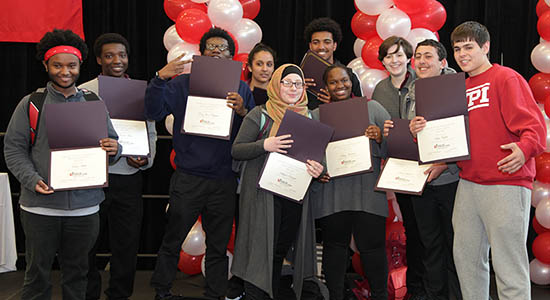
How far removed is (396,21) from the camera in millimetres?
3930

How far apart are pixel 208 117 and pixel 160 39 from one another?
86.3 inches

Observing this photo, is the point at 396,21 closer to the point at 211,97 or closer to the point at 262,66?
the point at 262,66

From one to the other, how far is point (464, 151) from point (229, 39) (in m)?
→ 1.70

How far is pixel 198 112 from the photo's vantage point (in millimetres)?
3193

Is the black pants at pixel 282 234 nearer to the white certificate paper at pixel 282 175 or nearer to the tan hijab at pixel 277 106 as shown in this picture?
the white certificate paper at pixel 282 175

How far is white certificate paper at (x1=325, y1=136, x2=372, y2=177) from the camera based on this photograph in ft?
10.1

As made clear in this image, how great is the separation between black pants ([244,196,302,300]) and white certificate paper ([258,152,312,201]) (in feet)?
0.38

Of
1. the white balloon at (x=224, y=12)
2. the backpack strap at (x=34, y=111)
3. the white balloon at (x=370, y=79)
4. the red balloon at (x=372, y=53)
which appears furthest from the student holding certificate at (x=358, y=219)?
the backpack strap at (x=34, y=111)

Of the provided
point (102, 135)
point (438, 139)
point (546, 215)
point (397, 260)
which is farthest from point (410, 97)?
point (102, 135)

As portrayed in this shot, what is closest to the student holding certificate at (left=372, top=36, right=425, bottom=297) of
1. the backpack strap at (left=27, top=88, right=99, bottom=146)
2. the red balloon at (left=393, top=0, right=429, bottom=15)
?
the red balloon at (left=393, top=0, right=429, bottom=15)

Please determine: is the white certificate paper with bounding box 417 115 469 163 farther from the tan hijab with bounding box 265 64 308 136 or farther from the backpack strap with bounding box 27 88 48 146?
the backpack strap with bounding box 27 88 48 146

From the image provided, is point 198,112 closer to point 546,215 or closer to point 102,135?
point 102,135

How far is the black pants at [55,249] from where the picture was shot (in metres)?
2.62

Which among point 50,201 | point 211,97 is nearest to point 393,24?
point 211,97
